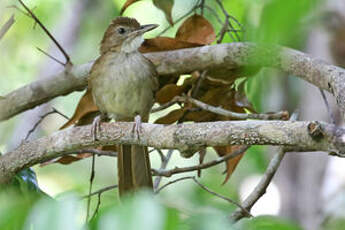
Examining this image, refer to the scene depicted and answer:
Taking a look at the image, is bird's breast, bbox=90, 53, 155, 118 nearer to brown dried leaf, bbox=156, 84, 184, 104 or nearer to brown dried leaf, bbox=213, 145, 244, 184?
brown dried leaf, bbox=156, 84, 184, 104

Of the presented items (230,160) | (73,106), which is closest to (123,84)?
(230,160)

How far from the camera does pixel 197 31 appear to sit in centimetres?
406

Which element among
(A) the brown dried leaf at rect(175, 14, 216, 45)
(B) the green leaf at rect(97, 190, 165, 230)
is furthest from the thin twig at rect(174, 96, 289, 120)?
(B) the green leaf at rect(97, 190, 165, 230)

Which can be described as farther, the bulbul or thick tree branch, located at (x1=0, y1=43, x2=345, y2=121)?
the bulbul

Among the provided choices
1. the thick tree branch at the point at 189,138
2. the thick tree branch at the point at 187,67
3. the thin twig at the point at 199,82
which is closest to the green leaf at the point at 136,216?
the thick tree branch at the point at 189,138

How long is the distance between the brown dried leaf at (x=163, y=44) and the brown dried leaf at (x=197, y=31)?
2.6 inches

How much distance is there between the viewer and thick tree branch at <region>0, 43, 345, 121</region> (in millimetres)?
3486

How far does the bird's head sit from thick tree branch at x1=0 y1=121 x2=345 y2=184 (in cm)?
127

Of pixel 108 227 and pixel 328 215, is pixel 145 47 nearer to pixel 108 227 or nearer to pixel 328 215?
pixel 328 215

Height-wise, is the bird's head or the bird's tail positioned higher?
the bird's head

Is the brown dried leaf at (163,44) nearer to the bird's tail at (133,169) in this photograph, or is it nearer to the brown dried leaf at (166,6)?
the brown dried leaf at (166,6)

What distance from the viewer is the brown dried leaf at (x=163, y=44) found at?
4.04 metres

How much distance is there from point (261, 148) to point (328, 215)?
99 cm

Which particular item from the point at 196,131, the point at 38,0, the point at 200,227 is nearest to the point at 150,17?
the point at 38,0
